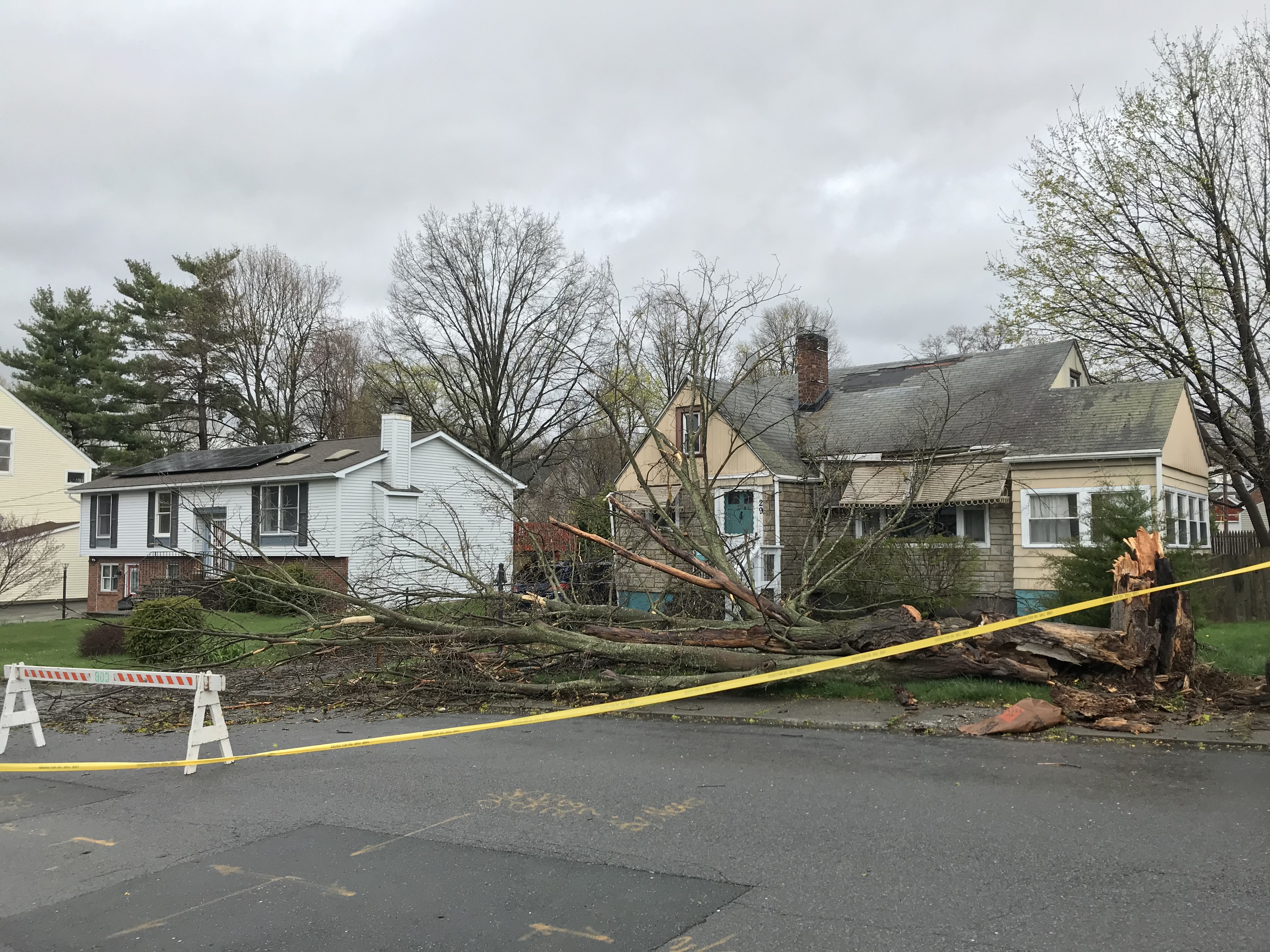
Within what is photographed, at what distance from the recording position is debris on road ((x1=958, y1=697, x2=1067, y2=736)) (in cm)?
755

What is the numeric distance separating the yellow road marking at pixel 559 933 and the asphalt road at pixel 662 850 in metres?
0.02

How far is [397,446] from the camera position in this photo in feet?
90.7

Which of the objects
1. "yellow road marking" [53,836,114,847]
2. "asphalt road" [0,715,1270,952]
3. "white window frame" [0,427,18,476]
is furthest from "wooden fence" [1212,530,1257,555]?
"white window frame" [0,427,18,476]

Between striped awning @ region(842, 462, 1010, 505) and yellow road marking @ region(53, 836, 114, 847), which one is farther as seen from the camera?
striped awning @ region(842, 462, 1010, 505)

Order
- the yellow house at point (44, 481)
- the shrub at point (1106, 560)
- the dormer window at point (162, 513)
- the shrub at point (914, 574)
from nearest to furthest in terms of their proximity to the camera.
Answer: the shrub at point (1106, 560)
the shrub at point (914, 574)
the dormer window at point (162, 513)
the yellow house at point (44, 481)

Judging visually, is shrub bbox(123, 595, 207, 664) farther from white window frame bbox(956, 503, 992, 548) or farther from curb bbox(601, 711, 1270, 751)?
white window frame bbox(956, 503, 992, 548)

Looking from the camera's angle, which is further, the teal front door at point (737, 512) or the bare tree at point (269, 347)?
the bare tree at point (269, 347)

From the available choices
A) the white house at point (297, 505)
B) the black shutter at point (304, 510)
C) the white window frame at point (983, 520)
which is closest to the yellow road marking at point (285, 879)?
the white window frame at point (983, 520)

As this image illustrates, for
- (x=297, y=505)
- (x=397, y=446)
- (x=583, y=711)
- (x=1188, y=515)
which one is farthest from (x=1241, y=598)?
(x=297, y=505)

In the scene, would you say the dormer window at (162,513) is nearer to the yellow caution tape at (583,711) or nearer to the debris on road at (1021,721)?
the yellow caution tape at (583,711)

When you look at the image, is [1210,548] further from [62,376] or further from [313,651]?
[62,376]

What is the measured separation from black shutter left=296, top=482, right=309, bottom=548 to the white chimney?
7.59 feet

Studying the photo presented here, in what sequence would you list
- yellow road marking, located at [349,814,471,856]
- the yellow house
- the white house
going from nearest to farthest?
yellow road marking, located at [349,814,471,856], the white house, the yellow house

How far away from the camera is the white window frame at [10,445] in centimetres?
3475
